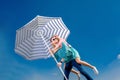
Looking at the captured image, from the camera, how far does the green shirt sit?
37.8 ft

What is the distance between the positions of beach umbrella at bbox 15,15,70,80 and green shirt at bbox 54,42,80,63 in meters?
0.49

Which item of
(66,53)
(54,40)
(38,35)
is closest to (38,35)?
(38,35)

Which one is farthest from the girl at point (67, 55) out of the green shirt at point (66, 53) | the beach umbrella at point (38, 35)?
the beach umbrella at point (38, 35)

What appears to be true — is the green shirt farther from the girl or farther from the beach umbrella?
the beach umbrella

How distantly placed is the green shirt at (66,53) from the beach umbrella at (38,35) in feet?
1.61

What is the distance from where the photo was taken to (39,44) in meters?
12.3

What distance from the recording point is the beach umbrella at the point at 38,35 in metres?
12.1

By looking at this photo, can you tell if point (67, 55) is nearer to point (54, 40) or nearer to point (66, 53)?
point (66, 53)

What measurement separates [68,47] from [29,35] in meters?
1.61

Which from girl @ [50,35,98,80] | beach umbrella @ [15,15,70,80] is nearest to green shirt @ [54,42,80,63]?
girl @ [50,35,98,80]

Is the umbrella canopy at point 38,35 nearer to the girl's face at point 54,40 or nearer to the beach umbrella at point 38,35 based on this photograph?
the beach umbrella at point 38,35

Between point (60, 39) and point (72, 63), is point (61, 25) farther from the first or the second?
point (72, 63)

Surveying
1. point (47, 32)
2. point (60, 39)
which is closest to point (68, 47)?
point (60, 39)

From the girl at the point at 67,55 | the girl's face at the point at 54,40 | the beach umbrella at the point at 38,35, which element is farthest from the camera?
the beach umbrella at the point at 38,35
